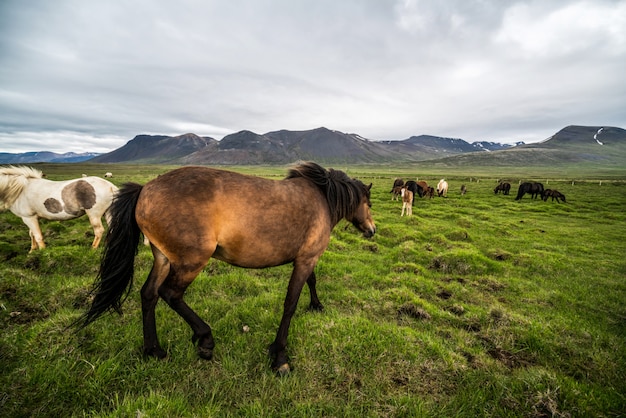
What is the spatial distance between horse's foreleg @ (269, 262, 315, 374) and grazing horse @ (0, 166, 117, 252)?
299 inches

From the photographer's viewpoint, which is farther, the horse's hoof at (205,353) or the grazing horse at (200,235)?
the horse's hoof at (205,353)

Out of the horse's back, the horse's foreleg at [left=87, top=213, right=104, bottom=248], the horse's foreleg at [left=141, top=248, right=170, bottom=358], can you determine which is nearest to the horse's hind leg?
the horse's back

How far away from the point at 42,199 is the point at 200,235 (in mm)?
8182

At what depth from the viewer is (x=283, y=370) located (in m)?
3.54

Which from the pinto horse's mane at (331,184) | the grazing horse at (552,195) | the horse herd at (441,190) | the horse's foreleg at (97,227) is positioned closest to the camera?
the pinto horse's mane at (331,184)

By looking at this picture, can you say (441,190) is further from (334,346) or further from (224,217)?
(224,217)

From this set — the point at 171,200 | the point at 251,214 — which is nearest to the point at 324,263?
the point at 251,214

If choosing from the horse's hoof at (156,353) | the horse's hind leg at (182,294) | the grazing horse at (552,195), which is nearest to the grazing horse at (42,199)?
the horse's hoof at (156,353)

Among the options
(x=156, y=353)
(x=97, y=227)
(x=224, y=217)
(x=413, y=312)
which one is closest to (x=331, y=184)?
(x=224, y=217)

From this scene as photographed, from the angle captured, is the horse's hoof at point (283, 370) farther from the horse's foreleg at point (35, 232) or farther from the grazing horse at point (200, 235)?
the horse's foreleg at point (35, 232)

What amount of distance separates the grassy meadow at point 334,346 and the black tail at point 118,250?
55cm

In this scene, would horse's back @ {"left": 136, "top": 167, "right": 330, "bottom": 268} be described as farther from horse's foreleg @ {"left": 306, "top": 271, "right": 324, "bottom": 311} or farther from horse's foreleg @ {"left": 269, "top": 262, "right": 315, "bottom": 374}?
horse's foreleg @ {"left": 306, "top": 271, "right": 324, "bottom": 311}

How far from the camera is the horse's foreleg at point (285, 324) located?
3651 mm

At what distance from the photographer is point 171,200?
3.42m
